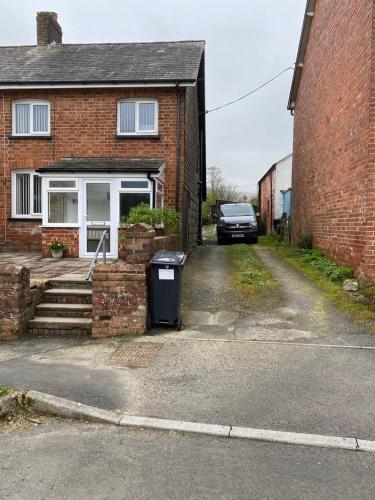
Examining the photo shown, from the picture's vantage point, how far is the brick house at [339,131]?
8.95 m

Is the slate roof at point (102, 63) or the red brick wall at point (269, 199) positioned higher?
the slate roof at point (102, 63)

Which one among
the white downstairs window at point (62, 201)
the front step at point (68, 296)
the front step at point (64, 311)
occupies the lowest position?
the front step at point (64, 311)

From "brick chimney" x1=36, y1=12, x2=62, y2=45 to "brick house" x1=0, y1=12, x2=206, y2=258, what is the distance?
3832mm

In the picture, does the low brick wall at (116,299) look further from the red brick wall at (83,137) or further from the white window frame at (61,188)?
the red brick wall at (83,137)

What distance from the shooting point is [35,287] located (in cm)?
770

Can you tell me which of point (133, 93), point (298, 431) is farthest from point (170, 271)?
point (133, 93)

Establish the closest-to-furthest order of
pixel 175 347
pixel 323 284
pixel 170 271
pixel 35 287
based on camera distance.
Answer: pixel 175 347
pixel 170 271
pixel 35 287
pixel 323 284

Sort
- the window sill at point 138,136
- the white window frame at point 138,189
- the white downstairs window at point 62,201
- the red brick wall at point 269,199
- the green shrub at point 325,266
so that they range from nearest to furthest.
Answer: the green shrub at point 325,266
the white window frame at point 138,189
the white downstairs window at point 62,201
the window sill at point 138,136
the red brick wall at point 269,199

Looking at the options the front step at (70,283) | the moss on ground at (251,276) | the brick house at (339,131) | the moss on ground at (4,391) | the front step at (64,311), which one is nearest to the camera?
the moss on ground at (4,391)

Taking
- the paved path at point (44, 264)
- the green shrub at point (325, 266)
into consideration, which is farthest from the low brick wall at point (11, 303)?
the green shrub at point (325, 266)

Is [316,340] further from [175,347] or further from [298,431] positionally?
[298,431]

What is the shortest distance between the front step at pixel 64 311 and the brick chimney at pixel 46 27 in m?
14.4

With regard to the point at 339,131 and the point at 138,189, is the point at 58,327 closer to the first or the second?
the point at 138,189

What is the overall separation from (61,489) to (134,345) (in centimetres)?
340
